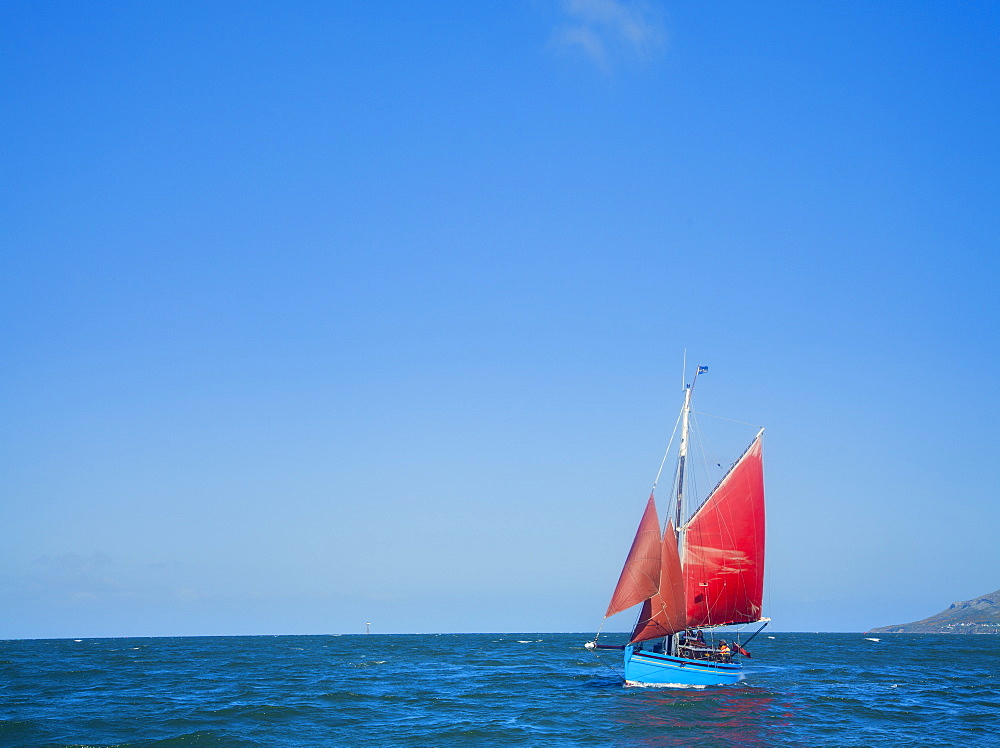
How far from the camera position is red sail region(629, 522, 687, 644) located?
50531 millimetres

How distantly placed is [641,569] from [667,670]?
7.35 meters

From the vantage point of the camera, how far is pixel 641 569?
49.7 meters

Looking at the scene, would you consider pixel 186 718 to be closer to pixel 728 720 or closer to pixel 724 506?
pixel 728 720

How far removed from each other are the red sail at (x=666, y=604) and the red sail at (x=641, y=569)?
0.57m

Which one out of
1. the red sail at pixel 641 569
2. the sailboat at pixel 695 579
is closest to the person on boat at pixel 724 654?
the sailboat at pixel 695 579

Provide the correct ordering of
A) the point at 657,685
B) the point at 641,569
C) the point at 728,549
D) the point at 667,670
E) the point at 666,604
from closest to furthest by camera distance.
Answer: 1. the point at 641,569
2. the point at 666,604
3. the point at 667,670
4. the point at 657,685
5. the point at 728,549

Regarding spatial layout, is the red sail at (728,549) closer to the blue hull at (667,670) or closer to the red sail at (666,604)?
the blue hull at (667,670)

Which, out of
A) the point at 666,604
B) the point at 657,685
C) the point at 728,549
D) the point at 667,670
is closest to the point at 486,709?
the point at 657,685

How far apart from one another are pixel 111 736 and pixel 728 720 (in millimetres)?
30735

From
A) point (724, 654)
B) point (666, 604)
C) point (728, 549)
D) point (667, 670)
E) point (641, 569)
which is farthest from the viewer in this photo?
point (728, 549)

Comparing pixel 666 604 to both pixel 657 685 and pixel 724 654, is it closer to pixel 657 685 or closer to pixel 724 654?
pixel 657 685

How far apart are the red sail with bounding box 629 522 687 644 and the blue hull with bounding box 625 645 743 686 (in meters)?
1.14

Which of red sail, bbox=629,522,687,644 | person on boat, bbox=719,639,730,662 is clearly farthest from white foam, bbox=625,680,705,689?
red sail, bbox=629,522,687,644

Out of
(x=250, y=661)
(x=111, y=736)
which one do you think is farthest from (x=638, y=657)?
(x=250, y=661)
